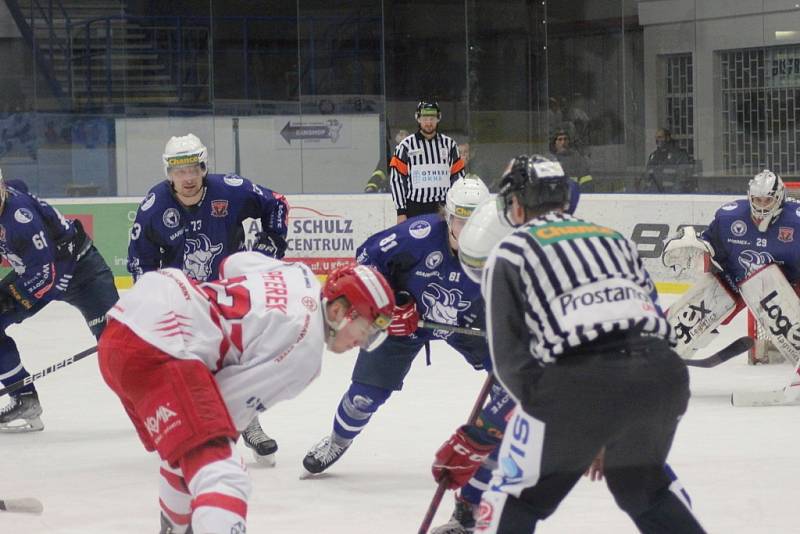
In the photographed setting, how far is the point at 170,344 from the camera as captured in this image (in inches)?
84.4

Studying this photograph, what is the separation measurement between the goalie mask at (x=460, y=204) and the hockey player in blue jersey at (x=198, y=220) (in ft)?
3.37

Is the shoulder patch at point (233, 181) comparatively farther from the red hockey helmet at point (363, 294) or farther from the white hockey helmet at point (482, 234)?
the red hockey helmet at point (363, 294)

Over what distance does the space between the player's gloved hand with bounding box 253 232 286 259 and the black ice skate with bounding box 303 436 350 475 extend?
71 cm

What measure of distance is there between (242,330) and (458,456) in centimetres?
94

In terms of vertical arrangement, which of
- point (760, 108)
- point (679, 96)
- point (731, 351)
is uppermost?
point (679, 96)

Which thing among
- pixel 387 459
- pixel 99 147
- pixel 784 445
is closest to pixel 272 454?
pixel 387 459

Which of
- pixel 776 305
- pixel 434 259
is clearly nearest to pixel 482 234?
pixel 434 259

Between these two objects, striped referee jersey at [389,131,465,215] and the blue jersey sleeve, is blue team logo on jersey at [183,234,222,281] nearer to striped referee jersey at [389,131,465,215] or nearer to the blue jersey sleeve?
the blue jersey sleeve

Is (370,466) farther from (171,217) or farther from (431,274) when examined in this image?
(171,217)

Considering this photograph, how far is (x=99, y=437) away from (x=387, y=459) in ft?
3.73

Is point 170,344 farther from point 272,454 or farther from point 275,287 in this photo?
point 272,454

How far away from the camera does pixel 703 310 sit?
17.4ft

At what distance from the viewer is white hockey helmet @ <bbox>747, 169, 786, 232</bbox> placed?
5.22 meters

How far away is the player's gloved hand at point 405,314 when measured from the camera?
137 inches
